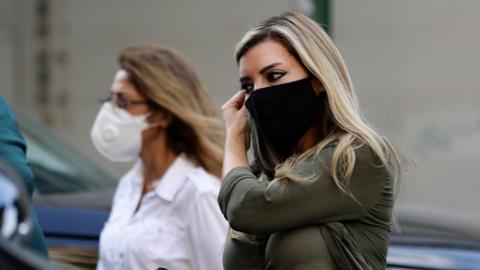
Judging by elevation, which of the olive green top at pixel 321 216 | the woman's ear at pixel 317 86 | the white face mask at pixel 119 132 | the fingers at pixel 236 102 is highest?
the woman's ear at pixel 317 86

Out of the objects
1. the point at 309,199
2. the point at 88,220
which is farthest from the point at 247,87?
the point at 88,220

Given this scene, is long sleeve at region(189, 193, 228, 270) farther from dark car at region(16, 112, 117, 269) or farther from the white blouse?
Answer: dark car at region(16, 112, 117, 269)

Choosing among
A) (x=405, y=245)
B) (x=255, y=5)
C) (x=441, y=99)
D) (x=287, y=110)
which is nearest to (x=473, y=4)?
(x=441, y=99)

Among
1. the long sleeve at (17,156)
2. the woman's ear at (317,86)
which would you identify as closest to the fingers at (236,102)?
the woman's ear at (317,86)

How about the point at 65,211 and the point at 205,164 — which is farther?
the point at 65,211

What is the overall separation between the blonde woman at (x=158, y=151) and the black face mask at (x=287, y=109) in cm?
93

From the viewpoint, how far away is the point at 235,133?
305 centimetres

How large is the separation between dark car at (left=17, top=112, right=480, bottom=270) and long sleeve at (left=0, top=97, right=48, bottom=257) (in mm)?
1248

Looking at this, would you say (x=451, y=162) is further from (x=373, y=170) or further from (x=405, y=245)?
(x=373, y=170)

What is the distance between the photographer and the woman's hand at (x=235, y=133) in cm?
297

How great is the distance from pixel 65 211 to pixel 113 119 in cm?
56

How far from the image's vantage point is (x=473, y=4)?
11.0m

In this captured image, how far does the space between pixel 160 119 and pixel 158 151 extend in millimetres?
122

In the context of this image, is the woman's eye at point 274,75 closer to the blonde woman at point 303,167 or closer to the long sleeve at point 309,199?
the blonde woman at point 303,167
